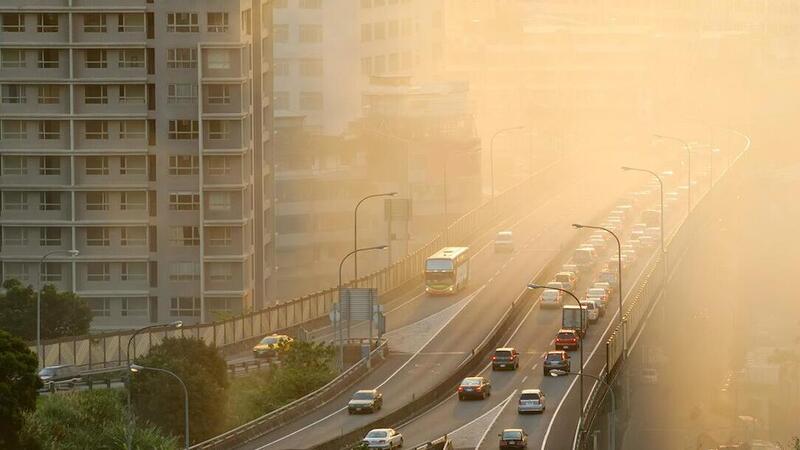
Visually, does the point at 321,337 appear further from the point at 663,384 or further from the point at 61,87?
the point at 663,384

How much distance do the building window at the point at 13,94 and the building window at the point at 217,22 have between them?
45.9ft

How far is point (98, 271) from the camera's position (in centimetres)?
15038

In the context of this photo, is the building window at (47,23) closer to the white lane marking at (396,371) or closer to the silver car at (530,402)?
the white lane marking at (396,371)

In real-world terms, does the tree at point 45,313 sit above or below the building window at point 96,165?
below

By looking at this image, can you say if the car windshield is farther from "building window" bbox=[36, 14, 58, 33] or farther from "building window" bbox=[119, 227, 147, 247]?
"building window" bbox=[36, 14, 58, 33]

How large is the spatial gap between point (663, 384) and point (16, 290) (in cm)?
6498

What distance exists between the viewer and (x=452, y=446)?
102m

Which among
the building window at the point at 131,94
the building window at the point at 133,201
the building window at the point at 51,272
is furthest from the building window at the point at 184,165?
the building window at the point at 51,272

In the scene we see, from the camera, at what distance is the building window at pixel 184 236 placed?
150375 mm

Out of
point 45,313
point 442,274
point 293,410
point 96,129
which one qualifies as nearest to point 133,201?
point 96,129

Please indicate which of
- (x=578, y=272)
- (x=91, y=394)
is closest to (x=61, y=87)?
(x=578, y=272)

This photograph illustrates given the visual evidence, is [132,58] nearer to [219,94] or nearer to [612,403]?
[219,94]

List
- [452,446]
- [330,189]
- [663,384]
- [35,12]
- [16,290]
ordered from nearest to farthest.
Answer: [452,446] → [16,290] → [35,12] → [663,384] → [330,189]

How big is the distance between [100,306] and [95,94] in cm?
1499
